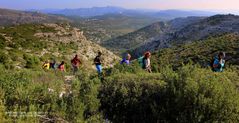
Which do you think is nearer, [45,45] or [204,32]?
[45,45]

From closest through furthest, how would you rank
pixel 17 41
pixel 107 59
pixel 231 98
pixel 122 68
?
1. pixel 231 98
2. pixel 122 68
3. pixel 17 41
4. pixel 107 59

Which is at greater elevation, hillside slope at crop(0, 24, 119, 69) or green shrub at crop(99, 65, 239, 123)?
green shrub at crop(99, 65, 239, 123)

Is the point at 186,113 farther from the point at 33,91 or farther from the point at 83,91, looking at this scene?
the point at 33,91

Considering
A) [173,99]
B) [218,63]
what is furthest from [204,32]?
[173,99]

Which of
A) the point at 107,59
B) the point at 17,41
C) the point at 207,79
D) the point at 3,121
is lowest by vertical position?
the point at 107,59

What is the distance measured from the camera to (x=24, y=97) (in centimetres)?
723

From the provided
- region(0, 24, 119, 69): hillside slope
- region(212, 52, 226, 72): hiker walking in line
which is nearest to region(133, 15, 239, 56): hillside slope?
region(0, 24, 119, 69): hillside slope

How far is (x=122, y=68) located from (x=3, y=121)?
706cm

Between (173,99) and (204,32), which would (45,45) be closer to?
(173,99)

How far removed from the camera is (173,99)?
24.8 feet

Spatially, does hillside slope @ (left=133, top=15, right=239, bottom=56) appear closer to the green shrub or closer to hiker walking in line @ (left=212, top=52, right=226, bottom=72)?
hiker walking in line @ (left=212, top=52, right=226, bottom=72)

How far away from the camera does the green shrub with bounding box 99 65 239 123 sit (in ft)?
22.9

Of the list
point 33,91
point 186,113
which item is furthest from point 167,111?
point 33,91

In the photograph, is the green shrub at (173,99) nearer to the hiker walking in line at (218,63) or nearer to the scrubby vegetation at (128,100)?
the scrubby vegetation at (128,100)
